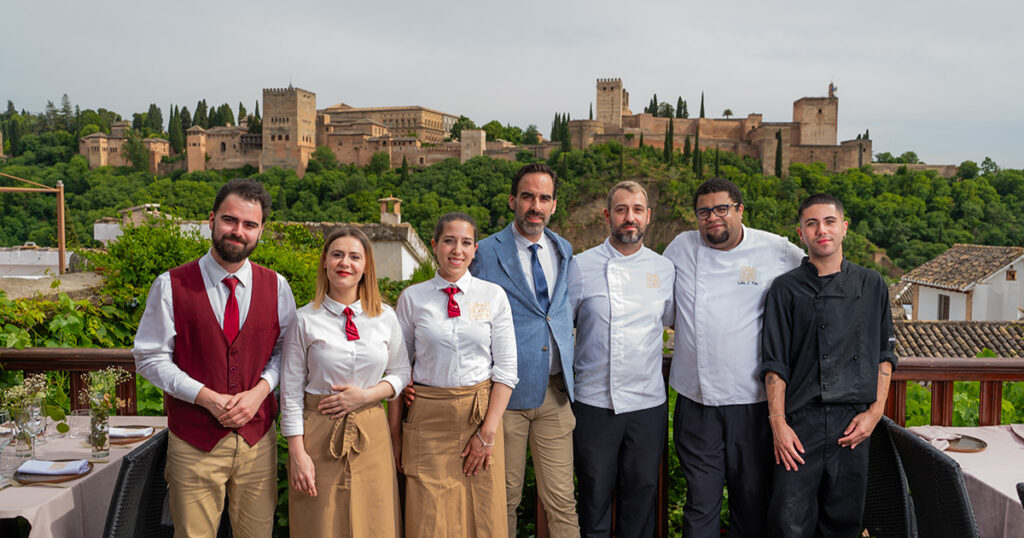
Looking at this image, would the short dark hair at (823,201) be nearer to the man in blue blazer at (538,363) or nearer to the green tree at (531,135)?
the man in blue blazer at (538,363)

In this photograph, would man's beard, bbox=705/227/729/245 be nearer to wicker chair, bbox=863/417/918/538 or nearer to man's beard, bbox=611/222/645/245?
man's beard, bbox=611/222/645/245

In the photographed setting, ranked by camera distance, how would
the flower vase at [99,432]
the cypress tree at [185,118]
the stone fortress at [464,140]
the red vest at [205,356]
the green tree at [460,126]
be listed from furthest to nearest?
the green tree at [460,126] → the cypress tree at [185,118] → the stone fortress at [464,140] → the flower vase at [99,432] → the red vest at [205,356]

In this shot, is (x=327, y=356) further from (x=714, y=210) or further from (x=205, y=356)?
(x=714, y=210)

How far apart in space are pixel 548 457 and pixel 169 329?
150 cm

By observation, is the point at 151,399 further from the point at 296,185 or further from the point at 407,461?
the point at 296,185

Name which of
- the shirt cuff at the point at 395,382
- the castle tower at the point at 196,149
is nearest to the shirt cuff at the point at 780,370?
the shirt cuff at the point at 395,382

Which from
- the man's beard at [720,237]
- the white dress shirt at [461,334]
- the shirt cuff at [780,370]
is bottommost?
the shirt cuff at [780,370]

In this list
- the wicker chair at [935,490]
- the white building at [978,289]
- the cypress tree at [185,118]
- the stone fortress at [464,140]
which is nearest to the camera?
the wicker chair at [935,490]

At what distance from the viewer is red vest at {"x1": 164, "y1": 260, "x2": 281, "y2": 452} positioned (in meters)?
2.36

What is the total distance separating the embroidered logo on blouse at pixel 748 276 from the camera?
9.12 ft

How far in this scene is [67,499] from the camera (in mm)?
2240

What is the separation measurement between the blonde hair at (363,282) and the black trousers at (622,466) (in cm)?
98

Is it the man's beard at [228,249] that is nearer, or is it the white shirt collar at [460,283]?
the man's beard at [228,249]

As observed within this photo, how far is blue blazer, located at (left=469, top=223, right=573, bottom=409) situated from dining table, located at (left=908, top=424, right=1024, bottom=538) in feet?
4.86
